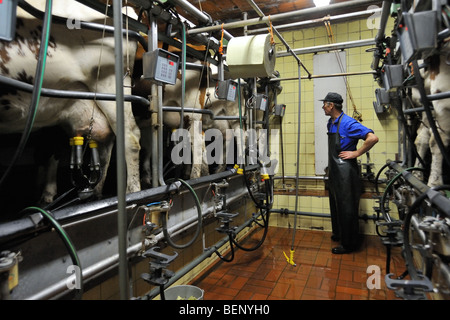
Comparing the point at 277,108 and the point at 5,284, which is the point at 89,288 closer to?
the point at 5,284

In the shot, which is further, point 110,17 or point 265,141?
point 265,141

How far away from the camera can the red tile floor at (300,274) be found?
93.5 inches

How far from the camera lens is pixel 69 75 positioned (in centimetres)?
175

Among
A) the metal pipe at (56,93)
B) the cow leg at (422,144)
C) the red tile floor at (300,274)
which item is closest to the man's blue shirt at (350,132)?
the cow leg at (422,144)

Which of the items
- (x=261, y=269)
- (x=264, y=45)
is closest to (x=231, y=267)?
(x=261, y=269)

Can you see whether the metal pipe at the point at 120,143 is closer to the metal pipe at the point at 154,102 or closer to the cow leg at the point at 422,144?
the metal pipe at the point at 154,102

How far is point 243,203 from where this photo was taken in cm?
388

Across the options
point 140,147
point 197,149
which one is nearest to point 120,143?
point 140,147

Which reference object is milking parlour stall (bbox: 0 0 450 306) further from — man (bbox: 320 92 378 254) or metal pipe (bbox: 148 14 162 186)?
man (bbox: 320 92 378 254)

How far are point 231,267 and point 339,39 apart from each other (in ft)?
12.0

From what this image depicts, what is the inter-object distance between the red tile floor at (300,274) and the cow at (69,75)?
49.5 inches

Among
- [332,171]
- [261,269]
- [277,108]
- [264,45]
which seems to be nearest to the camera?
[264,45]

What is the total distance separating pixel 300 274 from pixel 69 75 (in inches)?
97.7

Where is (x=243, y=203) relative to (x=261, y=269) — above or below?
above
